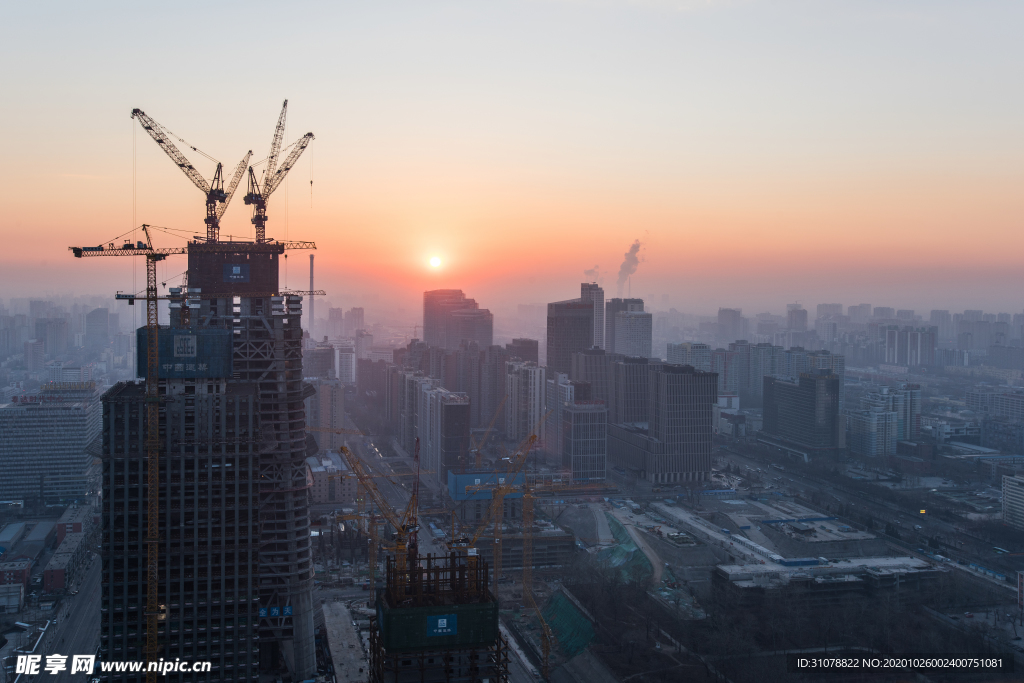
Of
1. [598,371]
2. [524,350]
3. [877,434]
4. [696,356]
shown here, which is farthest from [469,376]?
[877,434]

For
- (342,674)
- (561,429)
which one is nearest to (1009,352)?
(561,429)

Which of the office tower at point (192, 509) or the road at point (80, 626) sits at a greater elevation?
the office tower at point (192, 509)

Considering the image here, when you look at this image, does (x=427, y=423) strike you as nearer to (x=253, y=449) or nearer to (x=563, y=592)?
(x=563, y=592)

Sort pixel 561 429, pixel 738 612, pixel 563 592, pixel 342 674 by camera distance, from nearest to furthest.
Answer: pixel 342 674
pixel 738 612
pixel 563 592
pixel 561 429

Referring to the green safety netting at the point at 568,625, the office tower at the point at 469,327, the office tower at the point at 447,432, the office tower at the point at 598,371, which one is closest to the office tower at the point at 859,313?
the office tower at the point at 469,327

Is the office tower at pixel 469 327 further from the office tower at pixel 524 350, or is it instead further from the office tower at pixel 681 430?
Answer: the office tower at pixel 681 430

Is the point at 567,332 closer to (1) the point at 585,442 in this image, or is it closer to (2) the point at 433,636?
(1) the point at 585,442

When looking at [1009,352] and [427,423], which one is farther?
[1009,352]
